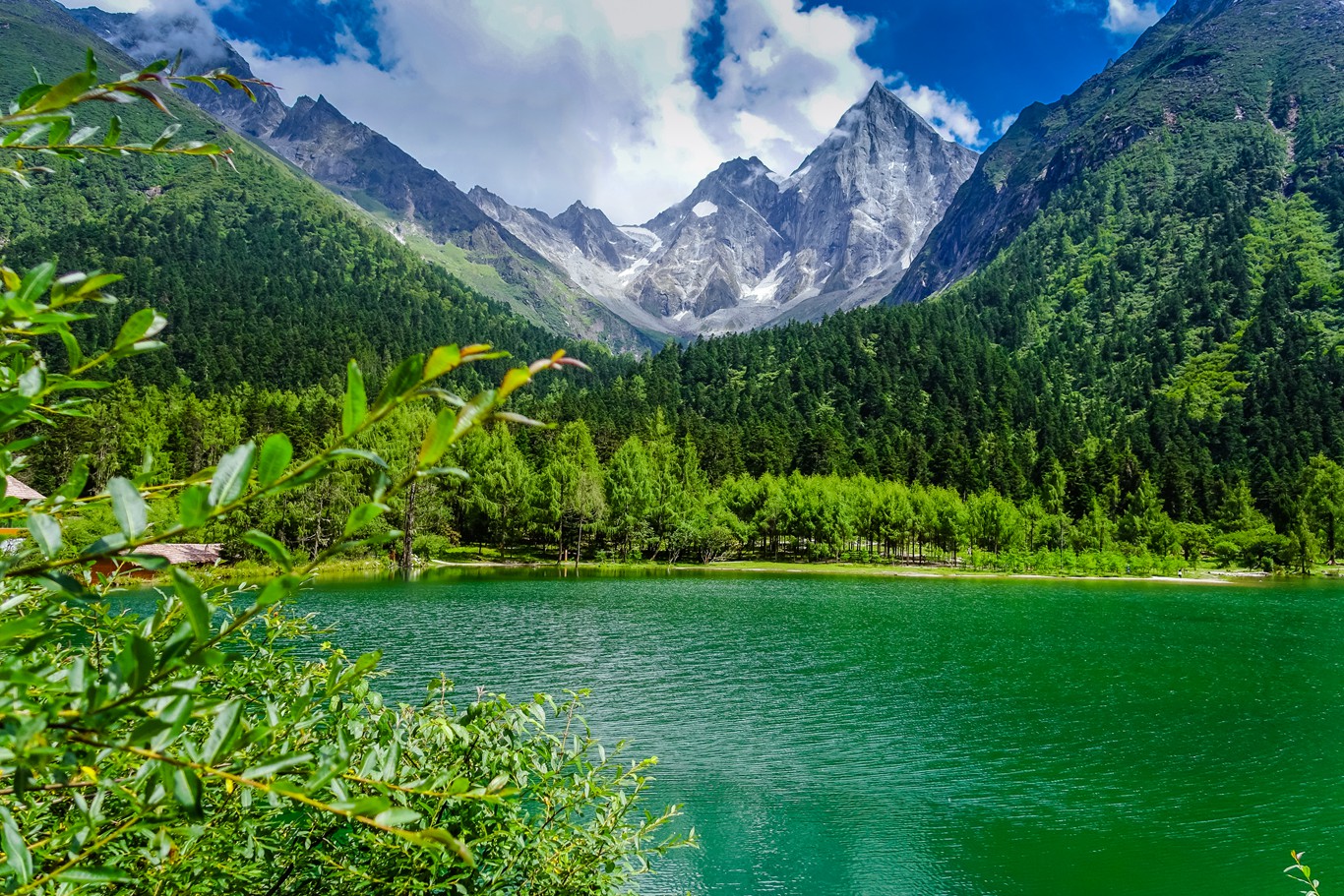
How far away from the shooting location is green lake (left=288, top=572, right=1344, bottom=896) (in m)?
12.4

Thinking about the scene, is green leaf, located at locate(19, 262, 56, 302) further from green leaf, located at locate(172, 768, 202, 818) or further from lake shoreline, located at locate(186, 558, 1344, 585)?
lake shoreline, located at locate(186, 558, 1344, 585)

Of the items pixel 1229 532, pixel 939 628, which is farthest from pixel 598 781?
pixel 1229 532

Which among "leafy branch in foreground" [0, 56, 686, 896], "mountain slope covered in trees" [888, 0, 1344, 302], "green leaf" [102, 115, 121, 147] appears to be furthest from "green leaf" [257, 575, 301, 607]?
"mountain slope covered in trees" [888, 0, 1344, 302]

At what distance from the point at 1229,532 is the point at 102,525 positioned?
9174 cm

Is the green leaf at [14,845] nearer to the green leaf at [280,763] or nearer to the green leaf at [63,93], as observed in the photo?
the green leaf at [280,763]

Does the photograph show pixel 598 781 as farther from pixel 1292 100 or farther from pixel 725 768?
pixel 1292 100

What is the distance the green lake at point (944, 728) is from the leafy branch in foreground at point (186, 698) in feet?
7.72

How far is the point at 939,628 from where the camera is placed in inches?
1358

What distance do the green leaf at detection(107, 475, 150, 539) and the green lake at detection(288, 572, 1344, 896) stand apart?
522cm

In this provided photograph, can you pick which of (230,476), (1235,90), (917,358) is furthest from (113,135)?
(1235,90)

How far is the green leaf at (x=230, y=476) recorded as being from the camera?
0.89 m

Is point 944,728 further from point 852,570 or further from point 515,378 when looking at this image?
point 852,570

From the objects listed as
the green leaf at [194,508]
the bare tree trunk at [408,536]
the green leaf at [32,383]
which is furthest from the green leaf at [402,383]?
the bare tree trunk at [408,536]

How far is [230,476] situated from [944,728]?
69.9 feet
